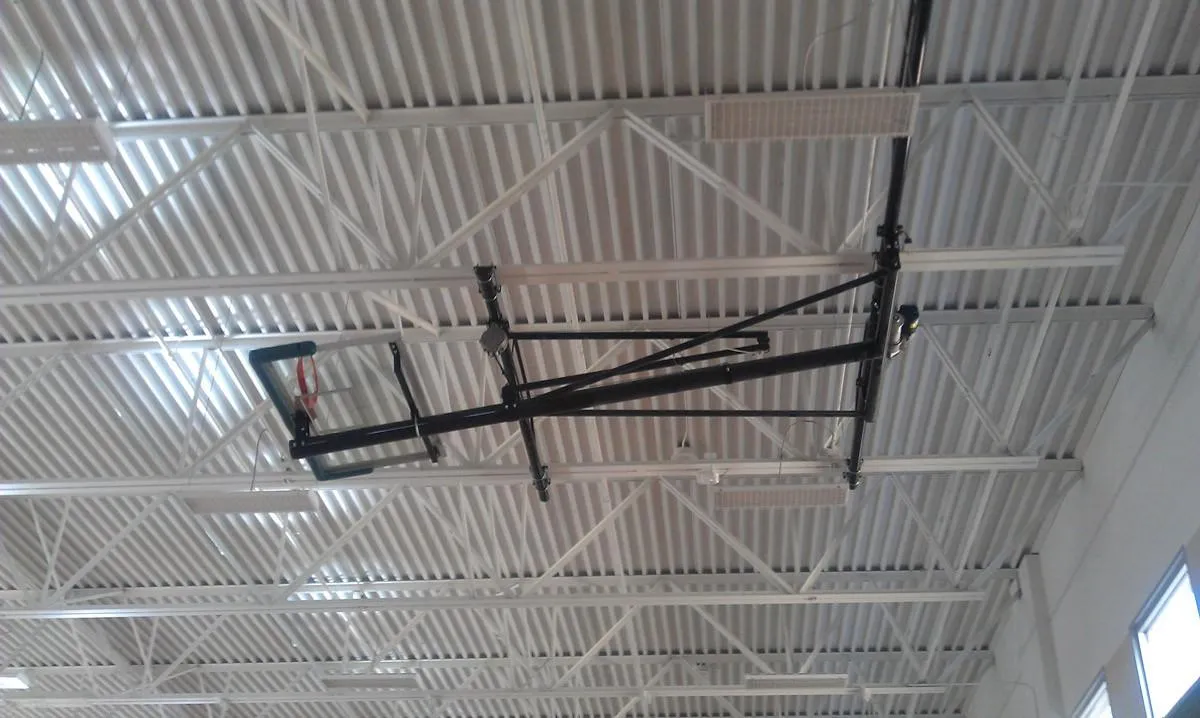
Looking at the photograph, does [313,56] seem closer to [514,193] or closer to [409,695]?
[514,193]

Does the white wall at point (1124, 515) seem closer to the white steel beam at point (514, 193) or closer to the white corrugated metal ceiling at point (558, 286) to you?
the white corrugated metal ceiling at point (558, 286)

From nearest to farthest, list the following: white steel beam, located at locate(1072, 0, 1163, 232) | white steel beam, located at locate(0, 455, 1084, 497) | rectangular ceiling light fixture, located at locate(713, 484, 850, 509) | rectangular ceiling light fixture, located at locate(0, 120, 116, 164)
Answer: rectangular ceiling light fixture, located at locate(0, 120, 116, 164) < white steel beam, located at locate(1072, 0, 1163, 232) < rectangular ceiling light fixture, located at locate(713, 484, 850, 509) < white steel beam, located at locate(0, 455, 1084, 497)

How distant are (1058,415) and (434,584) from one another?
10945 millimetres

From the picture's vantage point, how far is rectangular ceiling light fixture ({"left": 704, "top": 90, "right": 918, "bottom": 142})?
301 inches

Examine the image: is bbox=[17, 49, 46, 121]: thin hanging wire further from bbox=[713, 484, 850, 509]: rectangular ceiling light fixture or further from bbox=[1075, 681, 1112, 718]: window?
bbox=[1075, 681, 1112, 718]: window

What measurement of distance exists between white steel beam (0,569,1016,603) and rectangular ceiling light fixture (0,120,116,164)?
9.18 meters

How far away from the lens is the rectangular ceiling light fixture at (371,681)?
17281mm

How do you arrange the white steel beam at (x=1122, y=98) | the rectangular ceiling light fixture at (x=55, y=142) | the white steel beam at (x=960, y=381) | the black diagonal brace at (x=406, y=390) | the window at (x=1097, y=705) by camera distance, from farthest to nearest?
the window at (x=1097, y=705)
the white steel beam at (x=960, y=381)
the black diagonal brace at (x=406, y=390)
the white steel beam at (x=1122, y=98)
the rectangular ceiling light fixture at (x=55, y=142)

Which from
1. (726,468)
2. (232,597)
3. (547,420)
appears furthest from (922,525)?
(232,597)

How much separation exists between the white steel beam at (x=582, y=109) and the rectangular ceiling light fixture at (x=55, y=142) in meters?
1.52

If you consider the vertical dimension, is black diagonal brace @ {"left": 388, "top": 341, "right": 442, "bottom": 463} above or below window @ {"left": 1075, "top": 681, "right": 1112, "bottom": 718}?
above

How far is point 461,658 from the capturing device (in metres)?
19.6

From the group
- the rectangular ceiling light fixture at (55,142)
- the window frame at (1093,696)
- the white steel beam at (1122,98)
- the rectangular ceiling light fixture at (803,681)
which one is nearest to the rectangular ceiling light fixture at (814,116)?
the white steel beam at (1122,98)

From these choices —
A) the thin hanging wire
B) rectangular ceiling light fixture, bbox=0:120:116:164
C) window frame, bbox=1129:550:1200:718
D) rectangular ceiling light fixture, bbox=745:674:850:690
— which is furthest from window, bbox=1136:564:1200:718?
the thin hanging wire
